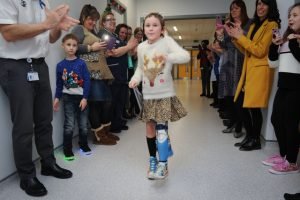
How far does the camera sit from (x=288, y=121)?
1.83 meters

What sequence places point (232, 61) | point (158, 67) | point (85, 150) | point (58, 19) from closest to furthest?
point (58, 19), point (158, 67), point (85, 150), point (232, 61)

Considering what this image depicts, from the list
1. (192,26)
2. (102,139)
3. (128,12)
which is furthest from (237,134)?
(192,26)

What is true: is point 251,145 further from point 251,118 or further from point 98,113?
point 98,113

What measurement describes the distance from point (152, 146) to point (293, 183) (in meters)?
1.01

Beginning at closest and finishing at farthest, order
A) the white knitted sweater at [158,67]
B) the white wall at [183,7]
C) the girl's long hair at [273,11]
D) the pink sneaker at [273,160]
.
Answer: the white knitted sweater at [158,67], the pink sneaker at [273,160], the girl's long hair at [273,11], the white wall at [183,7]

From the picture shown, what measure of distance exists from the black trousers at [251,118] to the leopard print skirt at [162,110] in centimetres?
95

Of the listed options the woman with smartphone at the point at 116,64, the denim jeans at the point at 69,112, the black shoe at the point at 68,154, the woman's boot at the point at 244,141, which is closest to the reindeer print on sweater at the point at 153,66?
the denim jeans at the point at 69,112

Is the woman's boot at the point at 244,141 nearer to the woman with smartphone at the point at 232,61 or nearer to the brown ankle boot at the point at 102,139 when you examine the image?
the woman with smartphone at the point at 232,61

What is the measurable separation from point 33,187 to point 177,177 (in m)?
0.99

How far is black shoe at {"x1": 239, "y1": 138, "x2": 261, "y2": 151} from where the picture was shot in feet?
7.98

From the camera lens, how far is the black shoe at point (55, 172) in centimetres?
189

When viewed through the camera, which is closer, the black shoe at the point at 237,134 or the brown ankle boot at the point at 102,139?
the brown ankle boot at the point at 102,139

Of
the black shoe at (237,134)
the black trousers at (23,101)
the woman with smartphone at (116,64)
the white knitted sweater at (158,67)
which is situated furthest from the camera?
the black shoe at (237,134)

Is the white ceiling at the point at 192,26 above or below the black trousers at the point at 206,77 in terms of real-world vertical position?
above
